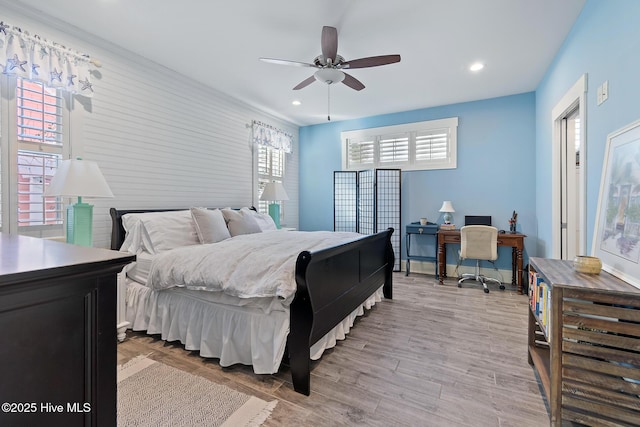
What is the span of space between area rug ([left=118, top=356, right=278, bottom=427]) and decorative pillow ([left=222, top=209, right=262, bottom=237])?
5.65 ft

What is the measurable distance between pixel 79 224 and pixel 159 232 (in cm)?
67

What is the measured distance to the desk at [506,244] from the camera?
161 inches

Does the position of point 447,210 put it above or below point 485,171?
below

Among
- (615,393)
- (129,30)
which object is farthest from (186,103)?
(615,393)

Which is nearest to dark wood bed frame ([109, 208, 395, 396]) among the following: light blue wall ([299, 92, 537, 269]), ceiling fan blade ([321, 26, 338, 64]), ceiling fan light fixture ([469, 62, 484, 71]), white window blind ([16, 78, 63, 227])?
white window blind ([16, 78, 63, 227])

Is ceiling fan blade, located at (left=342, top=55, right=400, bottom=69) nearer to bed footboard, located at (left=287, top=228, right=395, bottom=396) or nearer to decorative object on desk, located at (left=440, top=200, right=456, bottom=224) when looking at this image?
bed footboard, located at (left=287, top=228, right=395, bottom=396)

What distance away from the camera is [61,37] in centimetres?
272

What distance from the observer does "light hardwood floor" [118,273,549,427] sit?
5.53 ft

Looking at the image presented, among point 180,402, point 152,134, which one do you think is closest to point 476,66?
point 152,134

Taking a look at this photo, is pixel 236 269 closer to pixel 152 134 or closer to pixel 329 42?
pixel 329 42

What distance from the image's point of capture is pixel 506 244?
13.6 ft

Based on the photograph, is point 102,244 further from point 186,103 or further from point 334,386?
point 334,386

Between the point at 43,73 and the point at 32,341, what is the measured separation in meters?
2.91

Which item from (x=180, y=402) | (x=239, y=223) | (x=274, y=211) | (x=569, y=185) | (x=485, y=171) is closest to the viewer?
(x=180, y=402)
